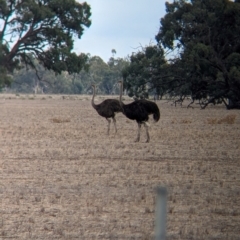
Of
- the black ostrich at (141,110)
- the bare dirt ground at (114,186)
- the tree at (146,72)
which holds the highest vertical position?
the tree at (146,72)

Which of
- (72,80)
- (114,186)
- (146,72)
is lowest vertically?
(114,186)

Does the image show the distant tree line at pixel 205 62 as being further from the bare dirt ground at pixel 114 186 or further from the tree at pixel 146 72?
the bare dirt ground at pixel 114 186

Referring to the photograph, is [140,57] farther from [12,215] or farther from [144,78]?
[12,215]

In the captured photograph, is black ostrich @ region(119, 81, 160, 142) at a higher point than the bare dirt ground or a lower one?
higher

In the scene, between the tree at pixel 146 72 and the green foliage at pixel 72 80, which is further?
the green foliage at pixel 72 80

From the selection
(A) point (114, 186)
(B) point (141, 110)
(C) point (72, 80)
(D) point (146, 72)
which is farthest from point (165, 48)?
(C) point (72, 80)

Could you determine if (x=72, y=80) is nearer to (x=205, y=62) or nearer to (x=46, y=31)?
(x=46, y=31)

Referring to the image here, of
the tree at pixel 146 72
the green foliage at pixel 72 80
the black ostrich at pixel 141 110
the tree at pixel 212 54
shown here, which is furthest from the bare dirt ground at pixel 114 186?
the green foliage at pixel 72 80

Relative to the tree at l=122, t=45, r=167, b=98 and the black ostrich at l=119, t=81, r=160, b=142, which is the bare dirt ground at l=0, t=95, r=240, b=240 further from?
the tree at l=122, t=45, r=167, b=98

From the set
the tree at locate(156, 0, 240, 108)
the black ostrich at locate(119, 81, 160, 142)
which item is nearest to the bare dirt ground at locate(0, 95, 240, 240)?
the black ostrich at locate(119, 81, 160, 142)

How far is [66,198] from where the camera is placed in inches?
394

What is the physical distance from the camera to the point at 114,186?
444 inches

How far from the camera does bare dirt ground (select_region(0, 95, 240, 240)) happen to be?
319 inches

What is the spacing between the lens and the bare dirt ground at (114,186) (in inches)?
319
